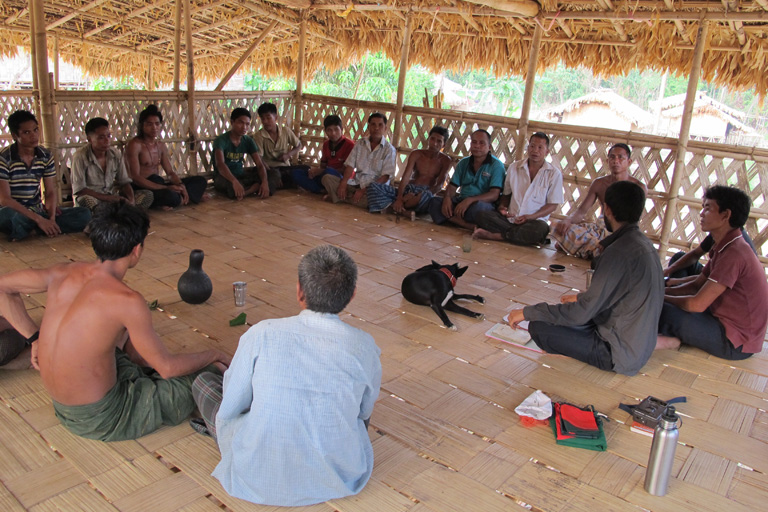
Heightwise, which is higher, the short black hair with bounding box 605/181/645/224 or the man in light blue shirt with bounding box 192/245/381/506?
the short black hair with bounding box 605/181/645/224

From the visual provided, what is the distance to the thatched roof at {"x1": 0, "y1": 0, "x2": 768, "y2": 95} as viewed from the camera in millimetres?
5520

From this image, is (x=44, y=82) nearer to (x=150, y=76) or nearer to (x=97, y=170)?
(x=97, y=170)

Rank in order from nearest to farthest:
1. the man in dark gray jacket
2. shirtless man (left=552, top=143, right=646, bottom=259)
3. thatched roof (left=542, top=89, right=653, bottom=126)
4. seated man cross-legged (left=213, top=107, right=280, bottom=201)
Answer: the man in dark gray jacket < shirtless man (left=552, top=143, right=646, bottom=259) < seated man cross-legged (left=213, top=107, right=280, bottom=201) < thatched roof (left=542, top=89, right=653, bottom=126)

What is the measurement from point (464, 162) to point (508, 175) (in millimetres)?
486

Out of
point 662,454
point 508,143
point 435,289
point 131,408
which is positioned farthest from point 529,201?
point 131,408

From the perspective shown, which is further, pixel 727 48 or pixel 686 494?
pixel 727 48

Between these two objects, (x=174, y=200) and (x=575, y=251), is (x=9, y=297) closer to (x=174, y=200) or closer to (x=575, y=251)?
(x=174, y=200)

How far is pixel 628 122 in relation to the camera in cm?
1675

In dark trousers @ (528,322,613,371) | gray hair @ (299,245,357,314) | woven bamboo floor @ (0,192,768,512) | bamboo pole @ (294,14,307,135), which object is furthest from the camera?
bamboo pole @ (294,14,307,135)

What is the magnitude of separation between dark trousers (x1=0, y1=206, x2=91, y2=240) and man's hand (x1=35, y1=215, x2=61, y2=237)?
0.17 feet

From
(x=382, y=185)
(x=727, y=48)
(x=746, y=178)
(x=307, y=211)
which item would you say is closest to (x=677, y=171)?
(x=746, y=178)

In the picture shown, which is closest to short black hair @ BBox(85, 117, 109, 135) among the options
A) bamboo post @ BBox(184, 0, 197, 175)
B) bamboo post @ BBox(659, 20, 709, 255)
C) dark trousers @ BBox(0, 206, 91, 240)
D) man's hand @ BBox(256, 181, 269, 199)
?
dark trousers @ BBox(0, 206, 91, 240)

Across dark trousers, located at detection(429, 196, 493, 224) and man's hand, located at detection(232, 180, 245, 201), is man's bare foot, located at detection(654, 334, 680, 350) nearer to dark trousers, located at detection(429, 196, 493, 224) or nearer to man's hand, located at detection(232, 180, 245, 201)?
dark trousers, located at detection(429, 196, 493, 224)

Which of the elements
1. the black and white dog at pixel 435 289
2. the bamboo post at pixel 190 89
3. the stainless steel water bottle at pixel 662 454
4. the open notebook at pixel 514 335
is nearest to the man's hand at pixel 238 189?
the bamboo post at pixel 190 89
